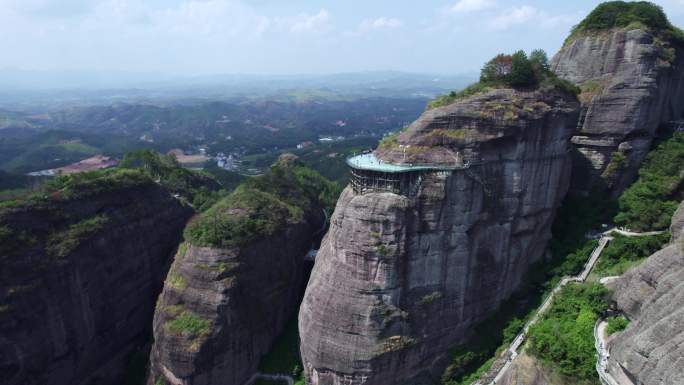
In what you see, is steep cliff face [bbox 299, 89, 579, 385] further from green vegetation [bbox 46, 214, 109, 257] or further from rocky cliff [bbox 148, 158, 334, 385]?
green vegetation [bbox 46, 214, 109, 257]

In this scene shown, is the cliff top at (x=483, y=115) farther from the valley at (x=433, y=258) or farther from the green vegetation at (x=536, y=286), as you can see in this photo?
the green vegetation at (x=536, y=286)

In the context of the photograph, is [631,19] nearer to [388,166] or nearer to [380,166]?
[388,166]

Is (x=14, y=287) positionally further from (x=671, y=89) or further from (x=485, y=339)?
(x=671, y=89)

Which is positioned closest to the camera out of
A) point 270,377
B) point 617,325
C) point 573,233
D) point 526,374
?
point 617,325

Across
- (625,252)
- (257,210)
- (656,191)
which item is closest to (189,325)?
(257,210)

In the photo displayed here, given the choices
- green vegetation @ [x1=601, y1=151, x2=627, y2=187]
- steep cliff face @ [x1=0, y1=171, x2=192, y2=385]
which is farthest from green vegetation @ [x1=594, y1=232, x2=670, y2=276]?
steep cliff face @ [x1=0, y1=171, x2=192, y2=385]

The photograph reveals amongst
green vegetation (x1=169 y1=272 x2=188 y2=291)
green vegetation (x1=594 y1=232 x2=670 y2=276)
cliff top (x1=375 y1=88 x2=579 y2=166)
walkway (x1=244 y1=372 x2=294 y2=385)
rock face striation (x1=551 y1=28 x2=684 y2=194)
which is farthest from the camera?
walkway (x1=244 y1=372 x2=294 y2=385)
